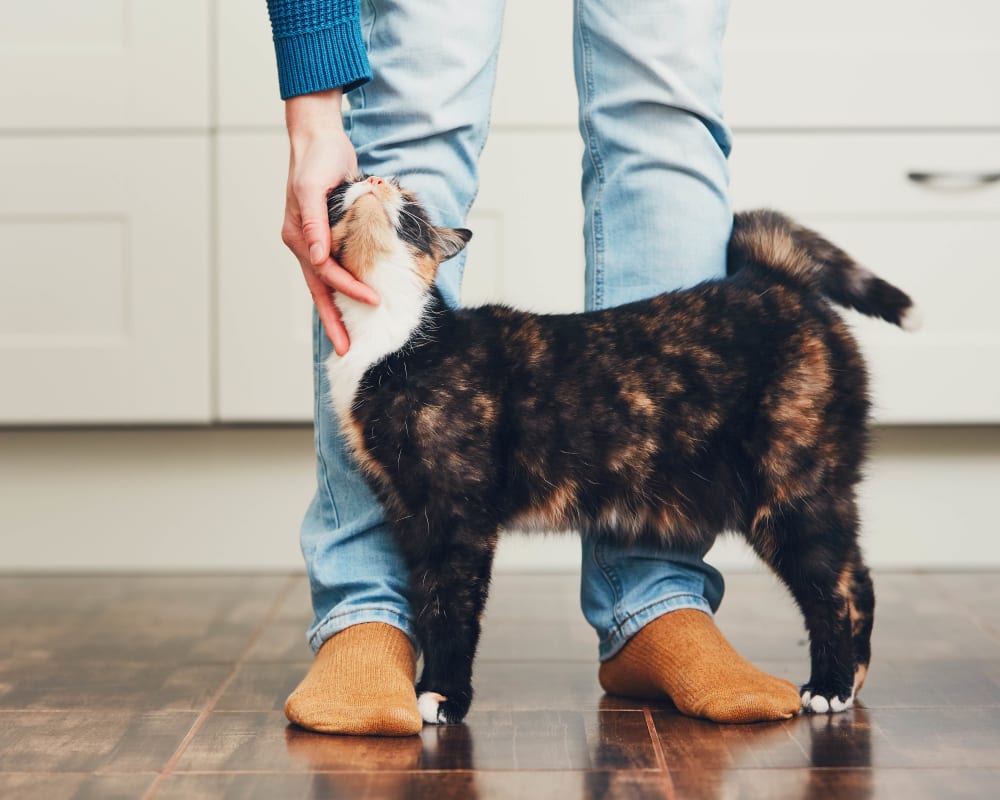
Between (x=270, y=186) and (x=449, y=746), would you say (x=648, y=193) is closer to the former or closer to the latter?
(x=449, y=746)

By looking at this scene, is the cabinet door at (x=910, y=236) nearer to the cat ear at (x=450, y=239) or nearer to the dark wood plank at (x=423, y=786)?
the cat ear at (x=450, y=239)

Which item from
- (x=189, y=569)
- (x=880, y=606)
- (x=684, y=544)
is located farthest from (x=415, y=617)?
(x=189, y=569)

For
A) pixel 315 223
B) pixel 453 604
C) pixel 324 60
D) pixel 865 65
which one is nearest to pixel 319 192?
pixel 315 223

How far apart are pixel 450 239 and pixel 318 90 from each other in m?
0.20

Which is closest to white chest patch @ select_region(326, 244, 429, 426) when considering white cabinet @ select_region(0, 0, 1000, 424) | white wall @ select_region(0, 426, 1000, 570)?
white cabinet @ select_region(0, 0, 1000, 424)

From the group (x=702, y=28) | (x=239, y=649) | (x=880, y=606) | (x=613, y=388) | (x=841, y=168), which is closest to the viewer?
(x=613, y=388)

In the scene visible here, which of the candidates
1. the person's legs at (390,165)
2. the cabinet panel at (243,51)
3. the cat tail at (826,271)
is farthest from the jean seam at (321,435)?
the cabinet panel at (243,51)

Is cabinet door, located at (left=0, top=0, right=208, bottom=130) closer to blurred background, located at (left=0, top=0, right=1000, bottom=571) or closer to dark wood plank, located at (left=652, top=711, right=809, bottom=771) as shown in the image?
blurred background, located at (left=0, top=0, right=1000, bottom=571)

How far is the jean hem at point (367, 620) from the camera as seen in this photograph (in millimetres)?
1232

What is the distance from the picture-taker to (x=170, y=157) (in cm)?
200

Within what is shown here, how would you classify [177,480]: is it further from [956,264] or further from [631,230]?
[956,264]

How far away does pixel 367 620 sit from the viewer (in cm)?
123

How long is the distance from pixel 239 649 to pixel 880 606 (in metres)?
0.94

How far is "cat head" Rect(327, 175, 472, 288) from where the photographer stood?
3.84 feet
